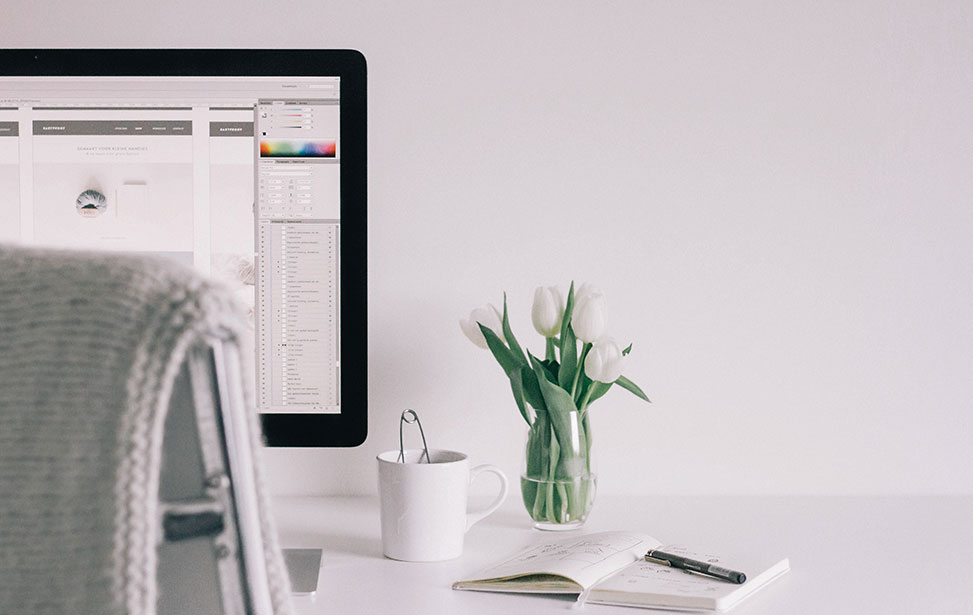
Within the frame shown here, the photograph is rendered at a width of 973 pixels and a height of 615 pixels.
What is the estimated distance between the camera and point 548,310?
935 mm

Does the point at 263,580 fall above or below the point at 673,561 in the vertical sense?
above

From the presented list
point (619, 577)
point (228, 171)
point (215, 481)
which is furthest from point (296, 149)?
point (215, 481)

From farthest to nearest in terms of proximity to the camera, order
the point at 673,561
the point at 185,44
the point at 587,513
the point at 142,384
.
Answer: the point at 185,44, the point at 587,513, the point at 673,561, the point at 142,384

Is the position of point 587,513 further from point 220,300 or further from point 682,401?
point 220,300

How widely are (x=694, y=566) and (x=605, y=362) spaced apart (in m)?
0.24

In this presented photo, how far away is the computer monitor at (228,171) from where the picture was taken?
2.68 feet

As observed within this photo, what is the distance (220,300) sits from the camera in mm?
258

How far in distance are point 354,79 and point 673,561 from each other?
0.53 m

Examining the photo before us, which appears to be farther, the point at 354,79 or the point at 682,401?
the point at 682,401

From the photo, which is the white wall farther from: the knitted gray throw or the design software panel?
the knitted gray throw

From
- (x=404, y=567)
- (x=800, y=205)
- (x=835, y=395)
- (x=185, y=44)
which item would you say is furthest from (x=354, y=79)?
(x=835, y=395)

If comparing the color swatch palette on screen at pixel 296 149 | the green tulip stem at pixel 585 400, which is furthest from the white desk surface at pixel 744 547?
the color swatch palette on screen at pixel 296 149

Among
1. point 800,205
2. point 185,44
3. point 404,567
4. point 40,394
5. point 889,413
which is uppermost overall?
point 185,44

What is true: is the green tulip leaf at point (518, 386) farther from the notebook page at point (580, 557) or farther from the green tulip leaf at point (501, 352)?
the notebook page at point (580, 557)
